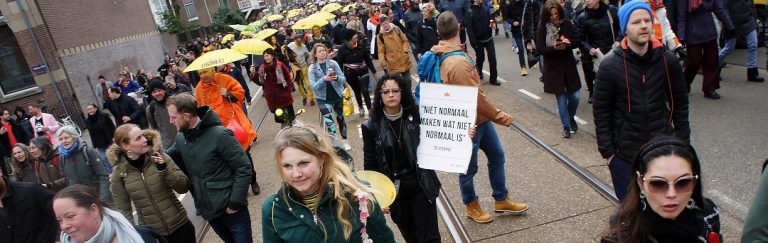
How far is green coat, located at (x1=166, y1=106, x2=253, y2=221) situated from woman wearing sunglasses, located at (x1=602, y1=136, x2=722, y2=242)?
8.94 ft

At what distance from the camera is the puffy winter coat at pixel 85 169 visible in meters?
5.90

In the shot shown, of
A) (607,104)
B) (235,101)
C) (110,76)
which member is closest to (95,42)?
(110,76)

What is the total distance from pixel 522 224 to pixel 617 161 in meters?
1.29

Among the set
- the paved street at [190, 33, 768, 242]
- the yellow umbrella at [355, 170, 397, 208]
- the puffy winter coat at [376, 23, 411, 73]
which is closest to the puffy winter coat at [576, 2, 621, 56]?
the paved street at [190, 33, 768, 242]

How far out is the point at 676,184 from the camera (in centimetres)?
192

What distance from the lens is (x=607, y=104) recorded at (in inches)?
130

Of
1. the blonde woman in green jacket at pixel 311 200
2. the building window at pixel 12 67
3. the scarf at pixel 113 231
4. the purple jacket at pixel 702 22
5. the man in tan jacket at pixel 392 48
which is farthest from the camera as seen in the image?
the building window at pixel 12 67

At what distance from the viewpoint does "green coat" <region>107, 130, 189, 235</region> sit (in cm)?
376

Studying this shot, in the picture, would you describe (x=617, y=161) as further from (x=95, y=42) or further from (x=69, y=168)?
(x=95, y=42)

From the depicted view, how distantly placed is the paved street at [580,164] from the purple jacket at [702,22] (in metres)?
0.85

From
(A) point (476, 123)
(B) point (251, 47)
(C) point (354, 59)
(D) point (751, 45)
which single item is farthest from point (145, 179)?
(D) point (751, 45)

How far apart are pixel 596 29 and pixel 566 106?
1.26 meters

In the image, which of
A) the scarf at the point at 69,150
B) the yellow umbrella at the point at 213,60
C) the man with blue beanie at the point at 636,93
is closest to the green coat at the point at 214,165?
the man with blue beanie at the point at 636,93

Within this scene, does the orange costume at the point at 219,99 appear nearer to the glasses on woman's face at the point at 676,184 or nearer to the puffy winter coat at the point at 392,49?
the puffy winter coat at the point at 392,49
